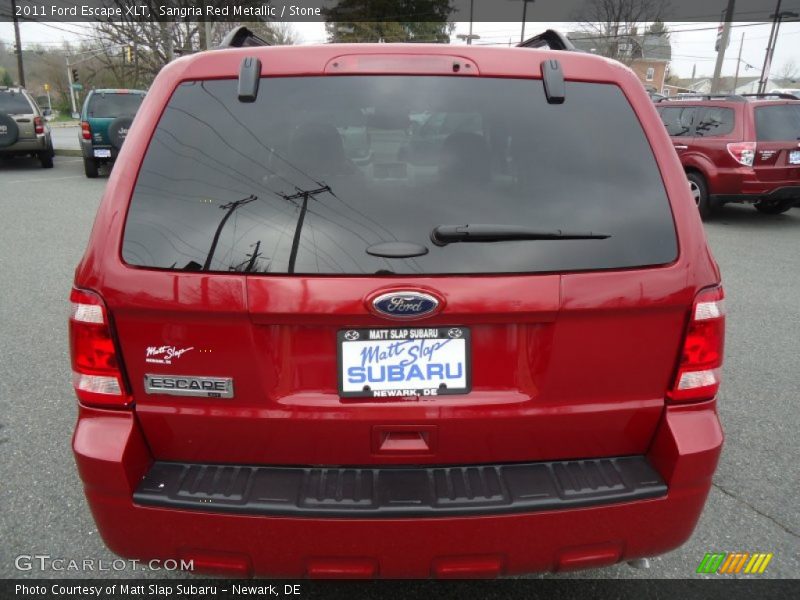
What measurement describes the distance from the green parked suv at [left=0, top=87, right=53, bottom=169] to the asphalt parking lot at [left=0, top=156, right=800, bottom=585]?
922 cm

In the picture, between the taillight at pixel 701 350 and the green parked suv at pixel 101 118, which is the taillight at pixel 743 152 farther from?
the green parked suv at pixel 101 118

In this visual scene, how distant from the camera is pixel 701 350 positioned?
174 centimetres

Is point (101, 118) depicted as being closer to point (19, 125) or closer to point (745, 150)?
point (19, 125)

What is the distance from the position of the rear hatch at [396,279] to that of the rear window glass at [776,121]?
911cm

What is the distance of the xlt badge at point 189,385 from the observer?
1644 mm

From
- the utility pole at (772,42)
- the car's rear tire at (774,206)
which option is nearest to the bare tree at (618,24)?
the utility pole at (772,42)

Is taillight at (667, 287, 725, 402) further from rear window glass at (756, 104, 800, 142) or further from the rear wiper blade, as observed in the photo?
rear window glass at (756, 104, 800, 142)

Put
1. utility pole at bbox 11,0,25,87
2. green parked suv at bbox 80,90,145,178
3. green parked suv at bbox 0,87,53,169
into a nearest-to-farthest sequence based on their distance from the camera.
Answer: green parked suv at bbox 80,90,145,178 < green parked suv at bbox 0,87,53,169 < utility pole at bbox 11,0,25,87

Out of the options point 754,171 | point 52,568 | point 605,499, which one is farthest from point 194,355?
point 754,171

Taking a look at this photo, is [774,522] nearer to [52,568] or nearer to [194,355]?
[194,355]

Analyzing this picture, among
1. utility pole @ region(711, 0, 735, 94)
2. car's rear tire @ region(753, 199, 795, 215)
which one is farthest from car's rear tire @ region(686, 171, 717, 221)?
utility pole @ region(711, 0, 735, 94)

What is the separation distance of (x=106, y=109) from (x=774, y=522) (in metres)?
15.5

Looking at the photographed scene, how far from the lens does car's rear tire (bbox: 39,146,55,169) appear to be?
15939 mm

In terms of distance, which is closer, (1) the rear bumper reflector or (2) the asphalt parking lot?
(1) the rear bumper reflector
